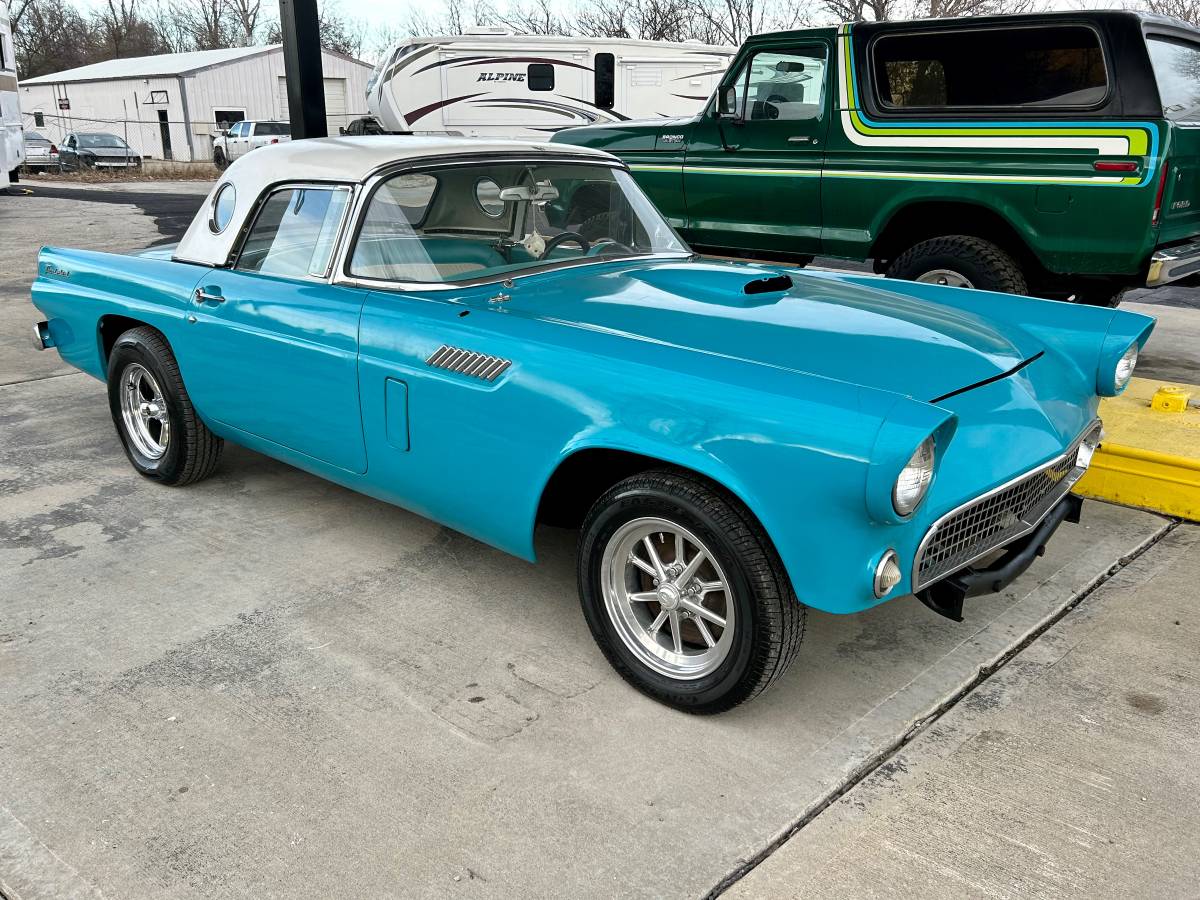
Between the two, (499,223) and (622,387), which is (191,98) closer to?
(499,223)

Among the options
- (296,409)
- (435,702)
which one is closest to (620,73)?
(296,409)

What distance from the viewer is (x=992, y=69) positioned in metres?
6.04

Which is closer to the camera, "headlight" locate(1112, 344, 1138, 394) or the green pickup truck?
"headlight" locate(1112, 344, 1138, 394)

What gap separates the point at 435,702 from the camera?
2834 millimetres

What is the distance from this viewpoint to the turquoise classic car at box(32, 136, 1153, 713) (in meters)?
2.42

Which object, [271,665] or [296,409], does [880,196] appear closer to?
[296,409]

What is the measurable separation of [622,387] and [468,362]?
0.59 meters

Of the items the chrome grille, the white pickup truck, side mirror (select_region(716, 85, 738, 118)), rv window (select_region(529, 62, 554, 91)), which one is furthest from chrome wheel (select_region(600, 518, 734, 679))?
the white pickup truck

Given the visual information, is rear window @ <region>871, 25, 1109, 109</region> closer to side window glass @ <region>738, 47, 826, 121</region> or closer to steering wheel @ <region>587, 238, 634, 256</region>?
side window glass @ <region>738, 47, 826, 121</region>

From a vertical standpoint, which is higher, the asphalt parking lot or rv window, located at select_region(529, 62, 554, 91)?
rv window, located at select_region(529, 62, 554, 91)

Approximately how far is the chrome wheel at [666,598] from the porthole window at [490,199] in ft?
5.01

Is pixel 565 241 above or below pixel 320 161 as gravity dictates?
below

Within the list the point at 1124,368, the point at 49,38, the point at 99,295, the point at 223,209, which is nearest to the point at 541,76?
the point at 99,295

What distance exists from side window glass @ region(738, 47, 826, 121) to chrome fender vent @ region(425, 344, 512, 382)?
435cm
